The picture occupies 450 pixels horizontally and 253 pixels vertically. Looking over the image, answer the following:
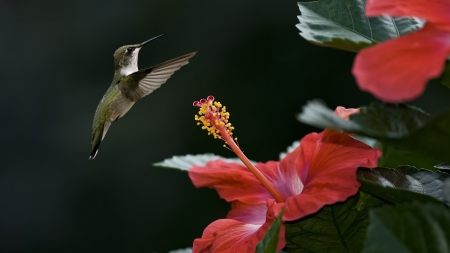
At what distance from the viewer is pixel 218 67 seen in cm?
484

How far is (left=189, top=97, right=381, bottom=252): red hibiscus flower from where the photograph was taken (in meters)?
0.78

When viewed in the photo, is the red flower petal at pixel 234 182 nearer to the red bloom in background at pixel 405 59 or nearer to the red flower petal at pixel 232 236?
the red flower petal at pixel 232 236

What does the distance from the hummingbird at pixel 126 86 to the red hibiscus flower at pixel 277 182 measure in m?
0.62

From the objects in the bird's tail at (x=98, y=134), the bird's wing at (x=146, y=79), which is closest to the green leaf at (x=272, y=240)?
the bird's wing at (x=146, y=79)

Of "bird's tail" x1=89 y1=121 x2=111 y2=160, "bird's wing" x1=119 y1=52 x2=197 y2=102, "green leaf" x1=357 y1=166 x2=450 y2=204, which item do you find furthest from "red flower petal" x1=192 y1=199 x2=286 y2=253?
"bird's tail" x1=89 y1=121 x2=111 y2=160

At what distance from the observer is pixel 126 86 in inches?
68.5

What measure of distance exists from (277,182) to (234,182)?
0.07m

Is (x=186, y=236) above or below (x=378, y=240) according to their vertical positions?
below

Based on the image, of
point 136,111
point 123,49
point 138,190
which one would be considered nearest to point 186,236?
point 138,190

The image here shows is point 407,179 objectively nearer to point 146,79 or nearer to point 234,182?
point 234,182

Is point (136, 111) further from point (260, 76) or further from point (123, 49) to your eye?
point (123, 49)

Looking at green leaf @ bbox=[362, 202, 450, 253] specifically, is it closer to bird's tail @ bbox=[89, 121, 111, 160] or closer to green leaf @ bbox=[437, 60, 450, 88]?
green leaf @ bbox=[437, 60, 450, 88]

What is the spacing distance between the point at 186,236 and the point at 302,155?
353 cm

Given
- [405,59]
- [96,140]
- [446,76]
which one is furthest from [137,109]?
[405,59]
